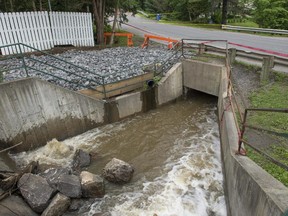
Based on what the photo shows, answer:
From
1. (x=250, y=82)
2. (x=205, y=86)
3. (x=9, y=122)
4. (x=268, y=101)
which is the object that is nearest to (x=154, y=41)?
(x=205, y=86)

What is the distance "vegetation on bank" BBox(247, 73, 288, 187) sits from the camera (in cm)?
480

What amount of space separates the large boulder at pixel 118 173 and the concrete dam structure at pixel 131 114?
274cm

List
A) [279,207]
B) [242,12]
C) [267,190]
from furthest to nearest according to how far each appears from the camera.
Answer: [242,12]
[267,190]
[279,207]

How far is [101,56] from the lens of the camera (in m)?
14.1

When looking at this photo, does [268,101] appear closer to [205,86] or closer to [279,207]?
[205,86]

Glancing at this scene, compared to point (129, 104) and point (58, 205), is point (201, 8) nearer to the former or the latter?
point (129, 104)

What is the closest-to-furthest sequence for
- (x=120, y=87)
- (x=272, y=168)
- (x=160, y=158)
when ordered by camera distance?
(x=272, y=168), (x=160, y=158), (x=120, y=87)

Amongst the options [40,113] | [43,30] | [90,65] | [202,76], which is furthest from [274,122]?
[43,30]

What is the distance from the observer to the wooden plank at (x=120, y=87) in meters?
9.72

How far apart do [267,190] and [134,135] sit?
618 centimetres

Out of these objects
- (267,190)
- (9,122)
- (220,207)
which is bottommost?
(220,207)

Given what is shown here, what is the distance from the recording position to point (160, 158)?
26.0ft

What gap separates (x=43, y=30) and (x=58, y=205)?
1152cm

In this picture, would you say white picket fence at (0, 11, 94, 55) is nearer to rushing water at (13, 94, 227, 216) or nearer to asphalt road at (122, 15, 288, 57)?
rushing water at (13, 94, 227, 216)
